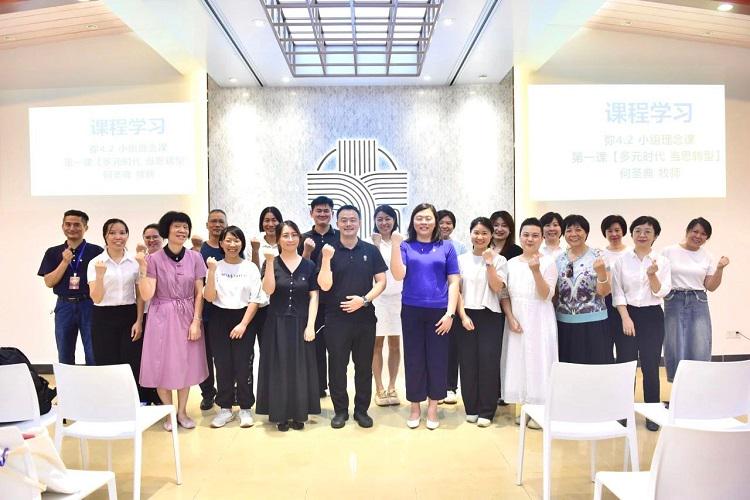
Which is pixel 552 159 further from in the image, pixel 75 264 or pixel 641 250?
pixel 75 264

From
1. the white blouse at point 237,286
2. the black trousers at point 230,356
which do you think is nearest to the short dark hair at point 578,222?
the white blouse at point 237,286

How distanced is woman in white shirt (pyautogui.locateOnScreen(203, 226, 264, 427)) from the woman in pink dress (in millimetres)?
153

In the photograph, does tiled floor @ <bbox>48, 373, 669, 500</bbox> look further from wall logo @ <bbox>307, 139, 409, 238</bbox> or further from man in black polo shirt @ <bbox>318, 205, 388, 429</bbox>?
wall logo @ <bbox>307, 139, 409, 238</bbox>

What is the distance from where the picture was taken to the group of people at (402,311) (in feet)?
13.0

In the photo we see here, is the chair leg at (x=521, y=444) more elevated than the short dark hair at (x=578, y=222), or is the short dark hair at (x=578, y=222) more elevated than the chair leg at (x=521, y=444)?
the short dark hair at (x=578, y=222)

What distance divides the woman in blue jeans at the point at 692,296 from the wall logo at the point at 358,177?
352 cm

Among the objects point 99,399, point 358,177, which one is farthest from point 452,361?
point 358,177

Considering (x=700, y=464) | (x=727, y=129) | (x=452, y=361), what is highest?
(x=727, y=129)

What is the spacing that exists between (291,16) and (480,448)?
4.19 metres

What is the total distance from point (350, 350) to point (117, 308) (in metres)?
1.76

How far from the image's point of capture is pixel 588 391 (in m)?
2.61

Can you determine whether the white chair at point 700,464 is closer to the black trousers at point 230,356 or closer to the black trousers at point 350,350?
the black trousers at point 350,350

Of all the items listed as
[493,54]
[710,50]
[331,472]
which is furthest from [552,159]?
[331,472]

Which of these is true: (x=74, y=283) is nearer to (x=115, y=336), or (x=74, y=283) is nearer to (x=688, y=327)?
(x=115, y=336)
